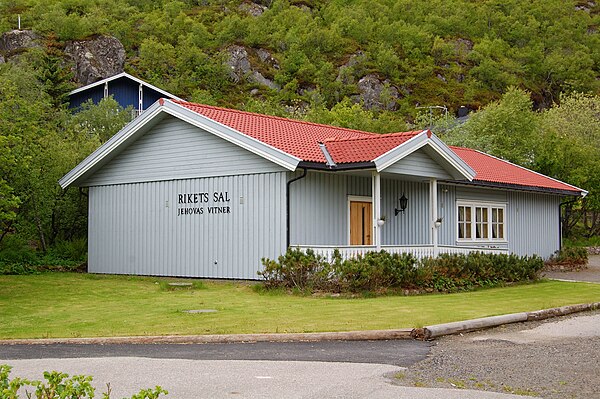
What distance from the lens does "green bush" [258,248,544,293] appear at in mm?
17328

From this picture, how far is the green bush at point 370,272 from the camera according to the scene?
56.9 feet

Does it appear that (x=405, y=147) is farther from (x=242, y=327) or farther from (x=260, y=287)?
(x=242, y=327)

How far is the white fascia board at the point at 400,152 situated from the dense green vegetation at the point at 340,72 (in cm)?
863

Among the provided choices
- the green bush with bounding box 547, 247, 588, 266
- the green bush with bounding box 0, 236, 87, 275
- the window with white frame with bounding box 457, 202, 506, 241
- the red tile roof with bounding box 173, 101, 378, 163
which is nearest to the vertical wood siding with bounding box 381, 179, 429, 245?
the window with white frame with bounding box 457, 202, 506, 241

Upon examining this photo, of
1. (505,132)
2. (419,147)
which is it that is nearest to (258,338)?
(419,147)

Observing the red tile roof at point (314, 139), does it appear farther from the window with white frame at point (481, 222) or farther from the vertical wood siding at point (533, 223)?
the window with white frame at point (481, 222)

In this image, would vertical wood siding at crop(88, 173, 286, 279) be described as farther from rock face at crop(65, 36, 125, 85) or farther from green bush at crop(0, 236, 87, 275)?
rock face at crop(65, 36, 125, 85)

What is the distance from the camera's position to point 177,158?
2195 cm

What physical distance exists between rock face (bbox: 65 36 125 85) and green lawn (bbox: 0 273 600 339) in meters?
49.2

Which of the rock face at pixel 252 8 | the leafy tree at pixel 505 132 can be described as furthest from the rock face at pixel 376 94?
the leafy tree at pixel 505 132

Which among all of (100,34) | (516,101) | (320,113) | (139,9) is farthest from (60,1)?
(516,101)

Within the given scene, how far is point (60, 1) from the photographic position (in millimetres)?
100750

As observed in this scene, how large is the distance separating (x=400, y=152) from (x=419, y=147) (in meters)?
0.96

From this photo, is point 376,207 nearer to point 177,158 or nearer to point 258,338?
point 177,158
